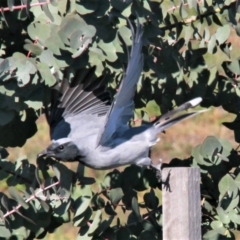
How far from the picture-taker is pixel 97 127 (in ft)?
10.3

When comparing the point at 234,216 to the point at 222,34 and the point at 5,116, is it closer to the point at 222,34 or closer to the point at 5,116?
the point at 222,34

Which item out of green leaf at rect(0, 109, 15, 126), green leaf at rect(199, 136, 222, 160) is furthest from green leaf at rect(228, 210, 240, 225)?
green leaf at rect(0, 109, 15, 126)

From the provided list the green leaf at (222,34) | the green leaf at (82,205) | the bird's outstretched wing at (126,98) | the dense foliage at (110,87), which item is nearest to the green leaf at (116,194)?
the dense foliage at (110,87)

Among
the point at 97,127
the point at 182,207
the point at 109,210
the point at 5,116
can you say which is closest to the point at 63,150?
the point at 97,127

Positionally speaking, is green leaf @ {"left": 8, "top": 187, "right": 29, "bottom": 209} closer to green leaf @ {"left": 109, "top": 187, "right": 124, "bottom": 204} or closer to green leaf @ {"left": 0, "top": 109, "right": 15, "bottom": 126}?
green leaf @ {"left": 0, "top": 109, "right": 15, "bottom": 126}

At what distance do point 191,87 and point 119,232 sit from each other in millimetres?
635

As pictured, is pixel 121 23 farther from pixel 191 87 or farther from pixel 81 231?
pixel 81 231

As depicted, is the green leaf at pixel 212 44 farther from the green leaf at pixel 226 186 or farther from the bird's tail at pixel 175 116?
the green leaf at pixel 226 186

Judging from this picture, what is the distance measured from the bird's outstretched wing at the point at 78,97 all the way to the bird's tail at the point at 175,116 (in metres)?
0.24

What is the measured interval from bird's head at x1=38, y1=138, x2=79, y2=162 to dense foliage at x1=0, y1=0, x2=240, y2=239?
0.08 m

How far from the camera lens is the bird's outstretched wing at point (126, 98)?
242 centimetres

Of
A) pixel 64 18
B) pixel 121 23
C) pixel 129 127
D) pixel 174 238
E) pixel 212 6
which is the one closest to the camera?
pixel 174 238

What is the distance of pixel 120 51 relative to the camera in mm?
2471

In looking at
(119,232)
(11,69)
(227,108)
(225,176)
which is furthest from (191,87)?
(11,69)
